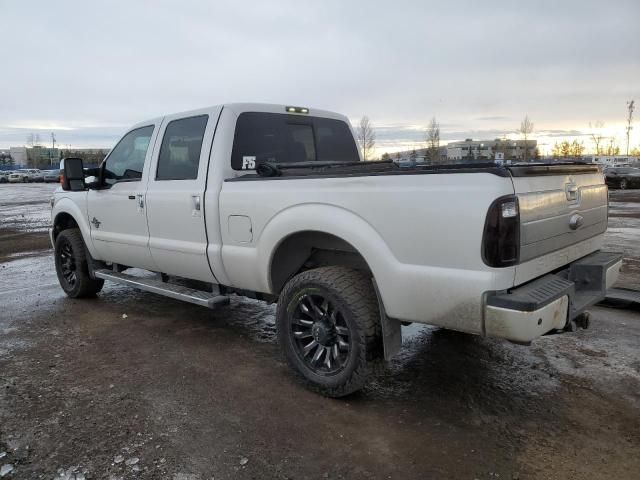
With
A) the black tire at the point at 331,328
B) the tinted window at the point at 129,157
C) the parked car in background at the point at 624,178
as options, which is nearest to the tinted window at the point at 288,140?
the tinted window at the point at 129,157

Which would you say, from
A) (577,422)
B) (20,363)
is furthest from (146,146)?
(577,422)

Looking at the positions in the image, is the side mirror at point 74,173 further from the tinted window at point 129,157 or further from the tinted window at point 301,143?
the tinted window at point 301,143

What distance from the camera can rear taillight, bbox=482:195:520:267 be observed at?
9.21 feet

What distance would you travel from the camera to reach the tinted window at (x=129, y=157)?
212 inches

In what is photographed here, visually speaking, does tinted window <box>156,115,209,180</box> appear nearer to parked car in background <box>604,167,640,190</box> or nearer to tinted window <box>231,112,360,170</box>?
tinted window <box>231,112,360,170</box>

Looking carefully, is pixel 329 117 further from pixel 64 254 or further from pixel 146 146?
pixel 64 254

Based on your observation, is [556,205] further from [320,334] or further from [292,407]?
[292,407]

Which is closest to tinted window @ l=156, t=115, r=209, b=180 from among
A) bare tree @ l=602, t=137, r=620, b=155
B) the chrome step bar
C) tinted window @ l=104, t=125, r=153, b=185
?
tinted window @ l=104, t=125, r=153, b=185

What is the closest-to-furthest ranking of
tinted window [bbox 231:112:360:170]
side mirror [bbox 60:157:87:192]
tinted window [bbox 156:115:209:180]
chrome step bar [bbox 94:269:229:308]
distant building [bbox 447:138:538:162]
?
chrome step bar [bbox 94:269:229:308] → tinted window [bbox 231:112:360:170] → tinted window [bbox 156:115:209:180] → side mirror [bbox 60:157:87:192] → distant building [bbox 447:138:538:162]

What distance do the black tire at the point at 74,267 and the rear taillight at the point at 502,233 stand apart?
16.4ft

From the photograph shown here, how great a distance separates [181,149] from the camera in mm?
4891

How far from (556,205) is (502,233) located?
26.3 inches

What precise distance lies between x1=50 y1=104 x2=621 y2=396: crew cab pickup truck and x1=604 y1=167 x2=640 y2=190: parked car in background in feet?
88.8

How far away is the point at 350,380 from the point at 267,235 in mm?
1207
